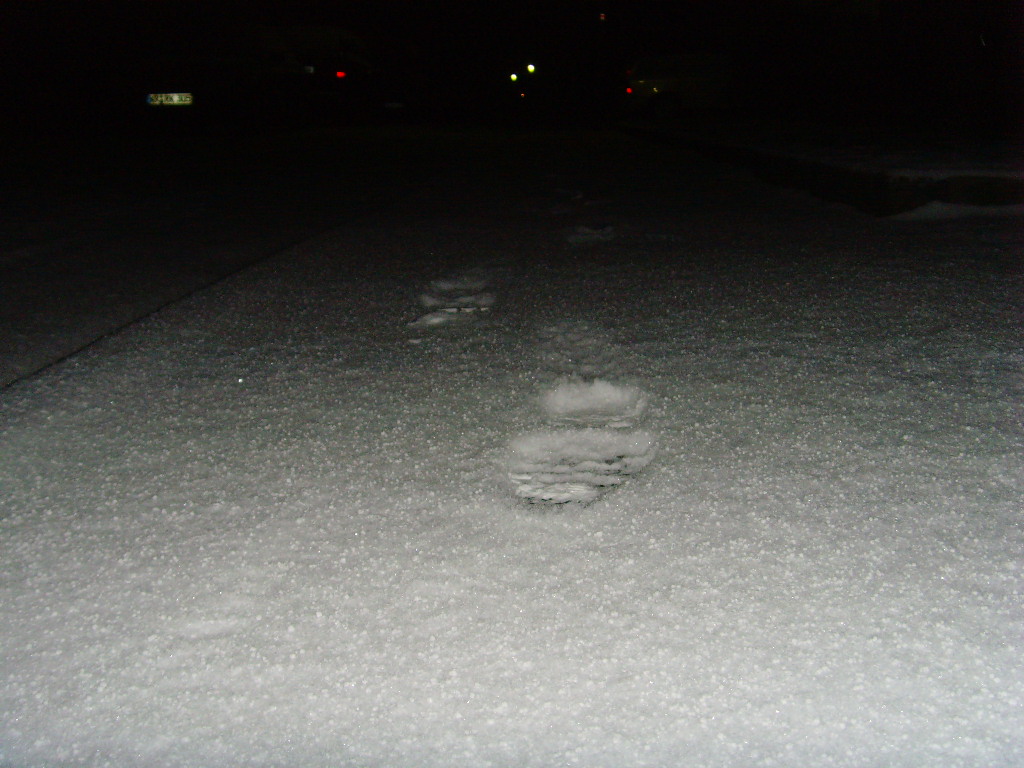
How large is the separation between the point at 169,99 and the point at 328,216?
292 inches

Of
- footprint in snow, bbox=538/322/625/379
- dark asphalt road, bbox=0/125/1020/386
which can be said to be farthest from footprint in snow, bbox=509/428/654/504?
dark asphalt road, bbox=0/125/1020/386

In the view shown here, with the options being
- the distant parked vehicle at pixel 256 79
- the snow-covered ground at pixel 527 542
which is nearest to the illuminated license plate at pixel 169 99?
the distant parked vehicle at pixel 256 79

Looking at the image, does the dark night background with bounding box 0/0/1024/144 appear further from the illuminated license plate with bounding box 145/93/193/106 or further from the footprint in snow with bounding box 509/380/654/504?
the footprint in snow with bounding box 509/380/654/504

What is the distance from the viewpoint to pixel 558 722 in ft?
4.71

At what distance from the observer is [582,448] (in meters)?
2.35

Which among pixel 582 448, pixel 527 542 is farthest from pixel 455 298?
pixel 527 542

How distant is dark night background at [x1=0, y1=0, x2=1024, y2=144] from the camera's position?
10.1 meters

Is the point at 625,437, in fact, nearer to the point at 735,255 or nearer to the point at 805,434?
the point at 805,434

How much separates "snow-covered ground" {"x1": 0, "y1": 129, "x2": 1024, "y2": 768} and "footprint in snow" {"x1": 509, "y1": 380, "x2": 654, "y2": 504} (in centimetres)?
1

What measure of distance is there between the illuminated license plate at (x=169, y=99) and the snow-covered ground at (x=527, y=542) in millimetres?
10082

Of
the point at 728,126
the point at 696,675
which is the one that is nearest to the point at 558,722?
the point at 696,675

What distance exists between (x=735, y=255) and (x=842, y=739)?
3478 millimetres

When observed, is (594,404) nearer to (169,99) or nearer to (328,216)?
(328,216)

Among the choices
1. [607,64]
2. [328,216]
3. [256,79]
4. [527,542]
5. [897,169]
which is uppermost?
[607,64]
